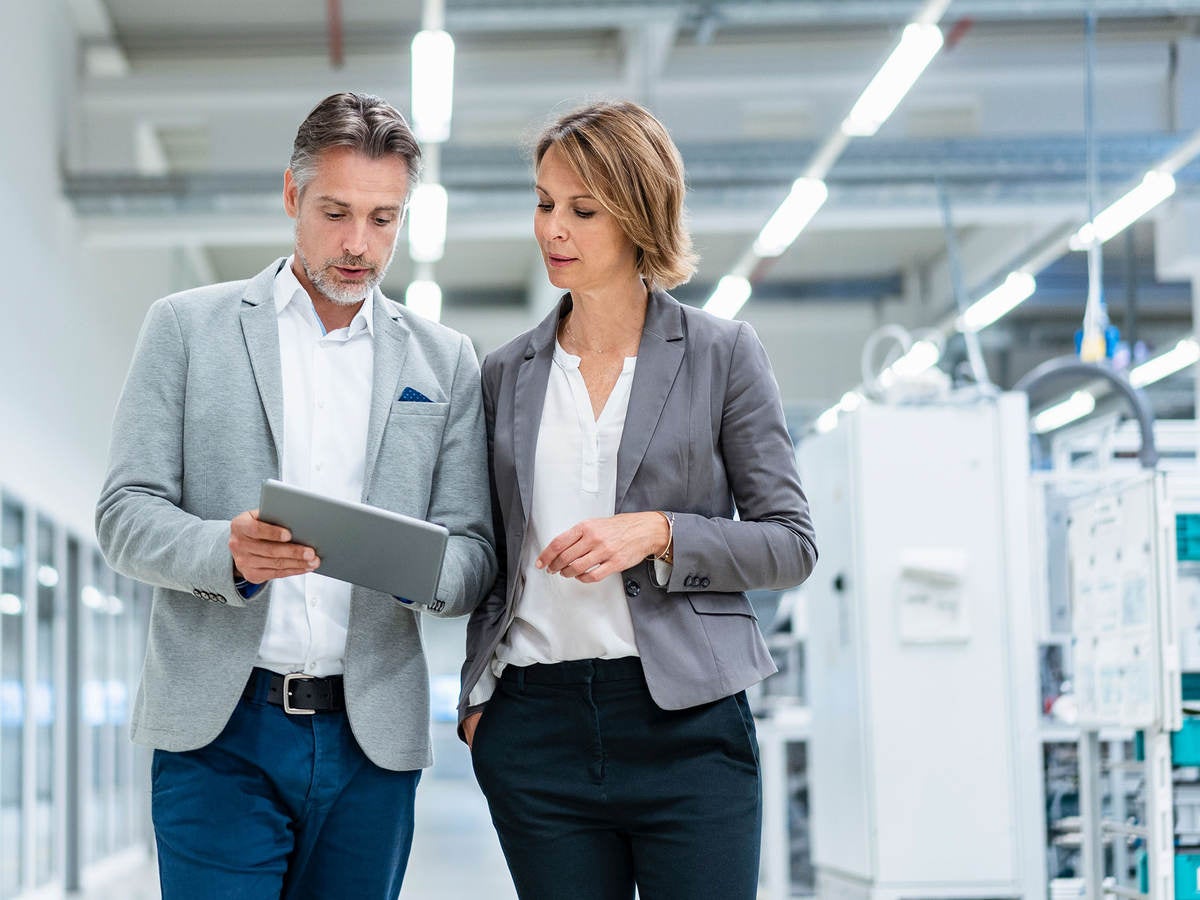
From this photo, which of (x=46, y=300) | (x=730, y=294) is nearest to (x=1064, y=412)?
(x=730, y=294)

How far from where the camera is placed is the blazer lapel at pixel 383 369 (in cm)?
200

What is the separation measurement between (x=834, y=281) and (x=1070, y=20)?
215 inches

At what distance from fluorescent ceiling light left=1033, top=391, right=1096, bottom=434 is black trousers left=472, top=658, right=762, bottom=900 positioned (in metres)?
12.8

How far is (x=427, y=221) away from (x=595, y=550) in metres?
7.36

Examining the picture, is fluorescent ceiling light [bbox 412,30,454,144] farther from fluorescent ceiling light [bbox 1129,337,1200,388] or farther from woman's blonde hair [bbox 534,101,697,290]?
fluorescent ceiling light [bbox 1129,337,1200,388]

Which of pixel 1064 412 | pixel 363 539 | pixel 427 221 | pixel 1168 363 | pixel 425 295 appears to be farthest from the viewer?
pixel 1064 412

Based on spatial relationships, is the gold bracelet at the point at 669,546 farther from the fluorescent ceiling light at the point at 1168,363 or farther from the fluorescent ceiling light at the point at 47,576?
the fluorescent ceiling light at the point at 1168,363

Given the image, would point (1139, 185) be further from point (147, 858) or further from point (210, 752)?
point (147, 858)

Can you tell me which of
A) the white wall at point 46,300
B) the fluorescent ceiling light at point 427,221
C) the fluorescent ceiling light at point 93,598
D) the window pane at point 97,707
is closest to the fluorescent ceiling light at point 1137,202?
the fluorescent ceiling light at point 427,221

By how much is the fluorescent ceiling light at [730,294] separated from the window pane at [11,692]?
5227 mm

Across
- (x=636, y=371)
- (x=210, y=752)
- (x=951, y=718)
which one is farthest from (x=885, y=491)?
(x=210, y=752)

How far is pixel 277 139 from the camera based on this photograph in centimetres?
1067

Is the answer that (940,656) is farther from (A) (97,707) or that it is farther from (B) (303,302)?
(A) (97,707)

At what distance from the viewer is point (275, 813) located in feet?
6.21
